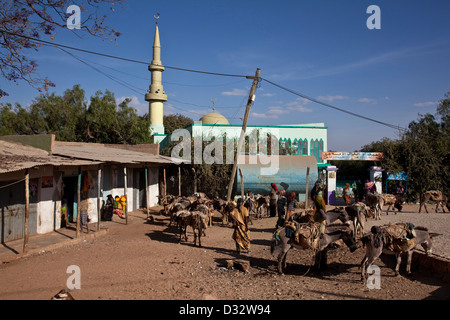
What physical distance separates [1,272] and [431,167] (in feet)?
79.5

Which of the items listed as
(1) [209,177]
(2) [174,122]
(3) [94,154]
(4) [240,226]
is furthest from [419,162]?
(2) [174,122]

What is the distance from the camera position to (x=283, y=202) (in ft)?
38.9

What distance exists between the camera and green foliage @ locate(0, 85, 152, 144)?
1148 inches

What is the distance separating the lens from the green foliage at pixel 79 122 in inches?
1148

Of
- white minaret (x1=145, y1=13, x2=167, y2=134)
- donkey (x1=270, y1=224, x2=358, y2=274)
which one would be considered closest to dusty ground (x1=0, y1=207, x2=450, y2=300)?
donkey (x1=270, y1=224, x2=358, y2=274)

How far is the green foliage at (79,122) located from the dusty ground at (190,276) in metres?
19.3

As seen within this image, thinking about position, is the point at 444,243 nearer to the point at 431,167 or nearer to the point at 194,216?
the point at 194,216

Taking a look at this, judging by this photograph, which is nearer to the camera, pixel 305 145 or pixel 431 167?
pixel 431 167

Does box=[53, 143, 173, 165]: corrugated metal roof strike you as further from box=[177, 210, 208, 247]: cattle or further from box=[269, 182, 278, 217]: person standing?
box=[269, 182, 278, 217]: person standing

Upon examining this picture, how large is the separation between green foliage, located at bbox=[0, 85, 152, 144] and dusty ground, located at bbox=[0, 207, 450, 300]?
19.3 meters

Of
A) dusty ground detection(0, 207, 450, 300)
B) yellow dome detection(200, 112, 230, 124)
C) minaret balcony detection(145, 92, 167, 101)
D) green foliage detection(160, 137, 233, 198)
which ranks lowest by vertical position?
dusty ground detection(0, 207, 450, 300)

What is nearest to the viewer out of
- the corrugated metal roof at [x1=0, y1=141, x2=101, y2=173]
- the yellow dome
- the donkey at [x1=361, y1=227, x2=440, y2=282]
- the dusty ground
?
the dusty ground

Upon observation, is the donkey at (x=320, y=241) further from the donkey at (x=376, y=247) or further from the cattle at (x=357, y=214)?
the cattle at (x=357, y=214)
